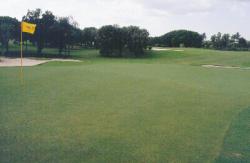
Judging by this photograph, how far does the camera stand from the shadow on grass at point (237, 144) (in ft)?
22.1

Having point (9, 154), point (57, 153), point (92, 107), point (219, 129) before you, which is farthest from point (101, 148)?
point (92, 107)

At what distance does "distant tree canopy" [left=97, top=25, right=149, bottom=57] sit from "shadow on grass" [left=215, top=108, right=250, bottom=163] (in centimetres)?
5000

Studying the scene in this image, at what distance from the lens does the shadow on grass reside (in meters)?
6.73

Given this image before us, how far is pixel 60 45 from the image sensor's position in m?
60.8

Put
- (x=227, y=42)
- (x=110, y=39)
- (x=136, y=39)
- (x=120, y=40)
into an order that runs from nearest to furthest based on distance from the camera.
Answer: (x=110, y=39) → (x=136, y=39) → (x=120, y=40) → (x=227, y=42)

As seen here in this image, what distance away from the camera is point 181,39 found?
104750 mm

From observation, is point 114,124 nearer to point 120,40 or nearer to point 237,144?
point 237,144

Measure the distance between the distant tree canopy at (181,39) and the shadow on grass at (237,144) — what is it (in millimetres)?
92361

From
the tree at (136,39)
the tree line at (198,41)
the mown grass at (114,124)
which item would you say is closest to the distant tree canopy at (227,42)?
the tree line at (198,41)

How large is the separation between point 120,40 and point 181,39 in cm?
4851

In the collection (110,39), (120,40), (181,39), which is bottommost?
(120,40)

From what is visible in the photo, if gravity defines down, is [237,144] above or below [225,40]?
below

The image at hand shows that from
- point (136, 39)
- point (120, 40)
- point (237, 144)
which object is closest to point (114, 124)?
point (237, 144)

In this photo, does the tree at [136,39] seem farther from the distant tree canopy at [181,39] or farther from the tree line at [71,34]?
the distant tree canopy at [181,39]
